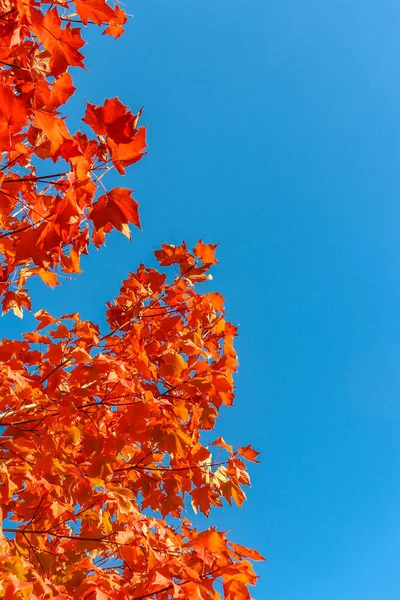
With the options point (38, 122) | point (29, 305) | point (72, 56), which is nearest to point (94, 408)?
point (29, 305)

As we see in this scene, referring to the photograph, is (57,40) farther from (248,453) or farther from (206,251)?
(248,453)

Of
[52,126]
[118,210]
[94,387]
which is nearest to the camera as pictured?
[52,126]

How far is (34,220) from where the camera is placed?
261 centimetres

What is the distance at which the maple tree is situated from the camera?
6.47ft

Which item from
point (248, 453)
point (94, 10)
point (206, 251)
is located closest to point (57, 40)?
point (94, 10)

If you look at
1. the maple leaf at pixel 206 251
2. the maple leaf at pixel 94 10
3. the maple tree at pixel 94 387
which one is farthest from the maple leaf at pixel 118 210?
the maple leaf at pixel 206 251

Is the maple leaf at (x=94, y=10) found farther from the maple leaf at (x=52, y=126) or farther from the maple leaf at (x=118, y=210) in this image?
the maple leaf at (x=118, y=210)

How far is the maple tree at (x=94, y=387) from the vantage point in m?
1.97

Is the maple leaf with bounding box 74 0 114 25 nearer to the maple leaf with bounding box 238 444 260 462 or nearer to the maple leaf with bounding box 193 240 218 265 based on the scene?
the maple leaf with bounding box 193 240 218 265

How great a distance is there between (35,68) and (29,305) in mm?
2110

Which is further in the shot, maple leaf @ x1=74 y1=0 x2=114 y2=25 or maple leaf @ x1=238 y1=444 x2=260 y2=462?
maple leaf @ x1=238 y1=444 x2=260 y2=462

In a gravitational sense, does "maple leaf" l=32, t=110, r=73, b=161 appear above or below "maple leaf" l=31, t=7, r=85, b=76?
below

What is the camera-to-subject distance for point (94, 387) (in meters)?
3.15

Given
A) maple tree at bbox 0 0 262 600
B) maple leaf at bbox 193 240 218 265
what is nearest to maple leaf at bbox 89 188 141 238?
maple tree at bbox 0 0 262 600
